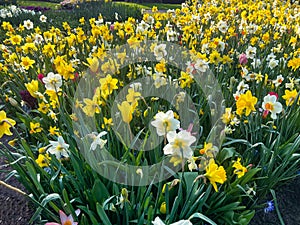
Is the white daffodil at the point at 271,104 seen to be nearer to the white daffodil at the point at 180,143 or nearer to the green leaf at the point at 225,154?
the green leaf at the point at 225,154

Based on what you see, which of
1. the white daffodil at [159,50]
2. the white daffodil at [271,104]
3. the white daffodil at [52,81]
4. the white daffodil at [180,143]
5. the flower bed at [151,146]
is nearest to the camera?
the white daffodil at [180,143]

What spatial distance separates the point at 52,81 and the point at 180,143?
1.16 meters

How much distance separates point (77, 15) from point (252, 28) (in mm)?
5759

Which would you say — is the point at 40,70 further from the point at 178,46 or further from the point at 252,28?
the point at 252,28

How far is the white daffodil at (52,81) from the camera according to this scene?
2.24 meters

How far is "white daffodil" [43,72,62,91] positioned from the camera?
2236 millimetres

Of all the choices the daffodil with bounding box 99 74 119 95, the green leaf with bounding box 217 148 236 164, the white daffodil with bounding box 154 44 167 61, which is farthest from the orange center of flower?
the white daffodil with bounding box 154 44 167 61

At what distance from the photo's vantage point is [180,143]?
4.73 ft

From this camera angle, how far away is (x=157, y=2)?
17.3 meters

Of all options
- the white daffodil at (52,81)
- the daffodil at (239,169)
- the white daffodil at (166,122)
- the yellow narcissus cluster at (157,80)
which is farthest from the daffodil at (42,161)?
the daffodil at (239,169)

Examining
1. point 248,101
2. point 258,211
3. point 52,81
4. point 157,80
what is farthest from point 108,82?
point 258,211

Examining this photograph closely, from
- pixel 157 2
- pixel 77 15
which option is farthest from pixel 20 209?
pixel 157 2

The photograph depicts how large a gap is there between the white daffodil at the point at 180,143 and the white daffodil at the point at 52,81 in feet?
3.60

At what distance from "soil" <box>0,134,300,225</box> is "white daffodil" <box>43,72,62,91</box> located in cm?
57
